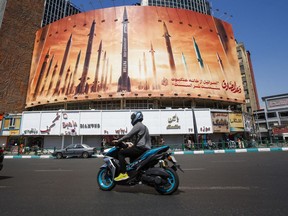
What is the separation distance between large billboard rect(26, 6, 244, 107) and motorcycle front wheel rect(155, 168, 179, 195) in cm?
2362

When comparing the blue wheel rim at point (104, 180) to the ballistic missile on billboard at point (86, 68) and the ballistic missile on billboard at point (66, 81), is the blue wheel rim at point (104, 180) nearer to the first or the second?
the ballistic missile on billboard at point (86, 68)

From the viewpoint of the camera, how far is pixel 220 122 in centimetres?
2547

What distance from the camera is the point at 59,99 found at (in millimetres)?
29031

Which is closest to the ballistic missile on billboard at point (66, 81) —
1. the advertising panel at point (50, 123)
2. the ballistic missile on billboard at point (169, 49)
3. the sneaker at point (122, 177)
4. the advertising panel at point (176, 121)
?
the advertising panel at point (50, 123)

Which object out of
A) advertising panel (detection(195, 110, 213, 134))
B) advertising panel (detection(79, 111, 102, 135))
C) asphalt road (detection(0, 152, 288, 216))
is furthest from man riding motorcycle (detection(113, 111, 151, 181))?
advertising panel (detection(195, 110, 213, 134))

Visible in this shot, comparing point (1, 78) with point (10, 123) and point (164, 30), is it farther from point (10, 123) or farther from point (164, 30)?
point (164, 30)

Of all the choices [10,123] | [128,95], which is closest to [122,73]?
[128,95]

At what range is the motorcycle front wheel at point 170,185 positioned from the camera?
3.26 meters

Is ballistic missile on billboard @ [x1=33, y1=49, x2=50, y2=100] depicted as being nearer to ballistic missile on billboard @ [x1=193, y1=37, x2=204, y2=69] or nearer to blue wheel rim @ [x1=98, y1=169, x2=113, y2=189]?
ballistic missile on billboard @ [x1=193, y1=37, x2=204, y2=69]

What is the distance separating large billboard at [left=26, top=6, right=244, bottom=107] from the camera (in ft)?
91.7

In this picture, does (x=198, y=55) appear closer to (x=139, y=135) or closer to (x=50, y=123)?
(x=50, y=123)

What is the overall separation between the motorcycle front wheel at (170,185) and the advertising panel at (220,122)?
23489 millimetres

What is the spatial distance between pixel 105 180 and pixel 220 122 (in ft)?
80.5

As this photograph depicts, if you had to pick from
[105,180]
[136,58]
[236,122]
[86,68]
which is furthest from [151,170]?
[86,68]
